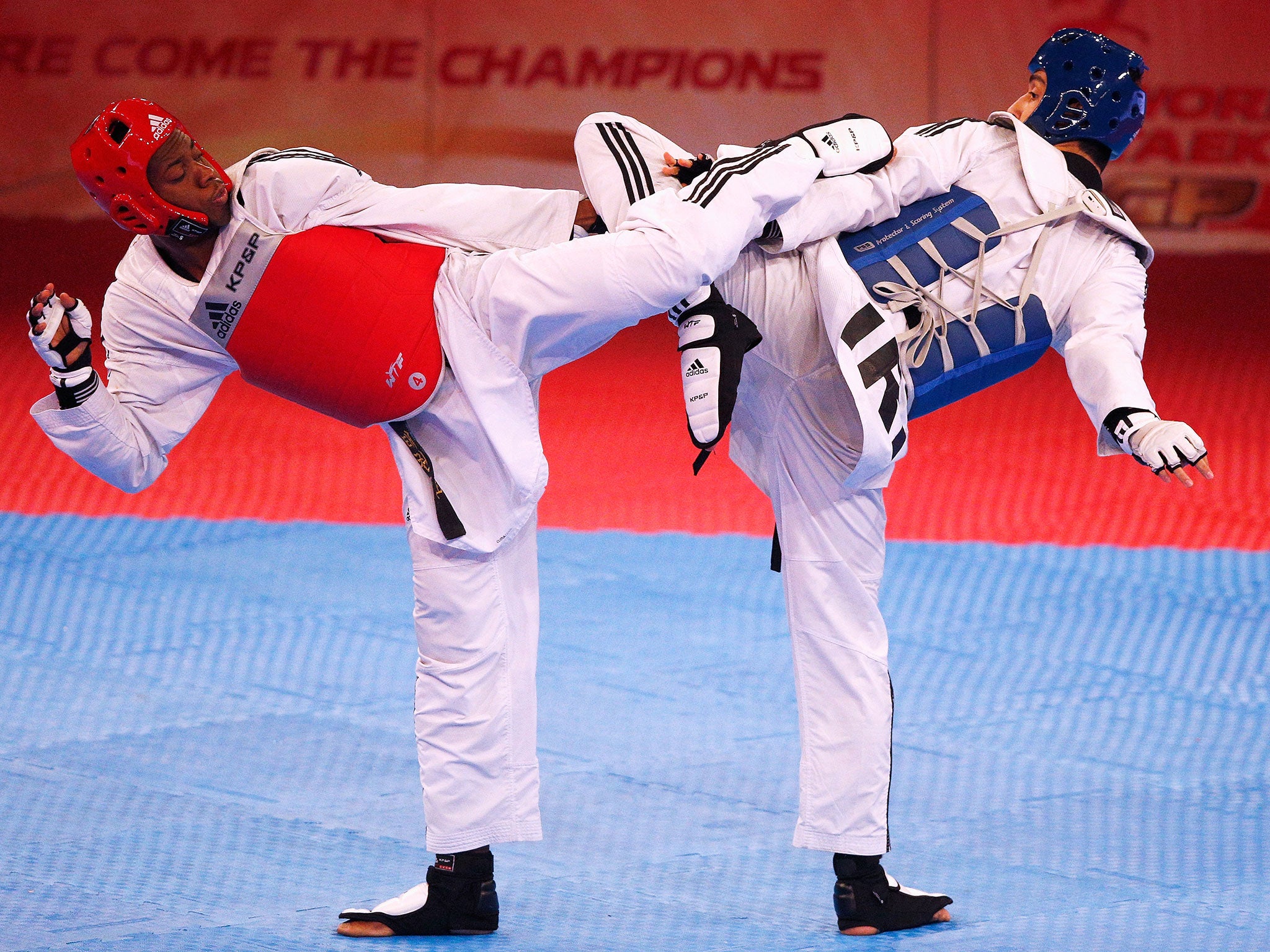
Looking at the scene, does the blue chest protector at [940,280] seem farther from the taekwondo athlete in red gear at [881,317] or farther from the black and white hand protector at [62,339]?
the black and white hand protector at [62,339]

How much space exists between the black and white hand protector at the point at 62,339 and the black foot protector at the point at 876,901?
1.94 m

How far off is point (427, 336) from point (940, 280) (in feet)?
3.65

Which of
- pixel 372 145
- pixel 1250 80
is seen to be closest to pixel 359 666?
pixel 372 145

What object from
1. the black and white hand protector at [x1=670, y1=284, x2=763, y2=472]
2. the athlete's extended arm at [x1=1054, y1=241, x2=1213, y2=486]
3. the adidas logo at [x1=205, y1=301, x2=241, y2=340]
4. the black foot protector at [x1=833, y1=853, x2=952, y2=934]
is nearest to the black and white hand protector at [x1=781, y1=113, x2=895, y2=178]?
the black and white hand protector at [x1=670, y1=284, x2=763, y2=472]

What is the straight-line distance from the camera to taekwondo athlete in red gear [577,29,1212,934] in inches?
131

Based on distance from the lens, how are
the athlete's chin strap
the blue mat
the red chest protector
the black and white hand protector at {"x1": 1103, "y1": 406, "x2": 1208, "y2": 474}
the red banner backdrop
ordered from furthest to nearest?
1. the red banner backdrop
2. the blue mat
3. the athlete's chin strap
4. the red chest protector
5. the black and white hand protector at {"x1": 1103, "y1": 406, "x2": 1208, "y2": 474}

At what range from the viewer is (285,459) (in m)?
8.34

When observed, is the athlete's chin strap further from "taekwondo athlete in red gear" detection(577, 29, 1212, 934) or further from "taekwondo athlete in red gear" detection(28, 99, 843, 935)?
"taekwondo athlete in red gear" detection(28, 99, 843, 935)

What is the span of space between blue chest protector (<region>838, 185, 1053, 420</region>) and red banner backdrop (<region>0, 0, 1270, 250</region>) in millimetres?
11193

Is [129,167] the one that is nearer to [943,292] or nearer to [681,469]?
[943,292]

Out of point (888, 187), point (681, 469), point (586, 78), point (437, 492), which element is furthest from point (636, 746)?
point (586, 78)

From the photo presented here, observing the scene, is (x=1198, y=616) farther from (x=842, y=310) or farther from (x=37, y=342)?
(x=37, y=342)

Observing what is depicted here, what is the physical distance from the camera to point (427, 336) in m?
3.27

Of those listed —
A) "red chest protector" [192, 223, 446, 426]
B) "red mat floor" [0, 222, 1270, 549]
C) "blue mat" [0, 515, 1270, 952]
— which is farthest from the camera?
"red mat floor" [0, 222, 1270, 549]
